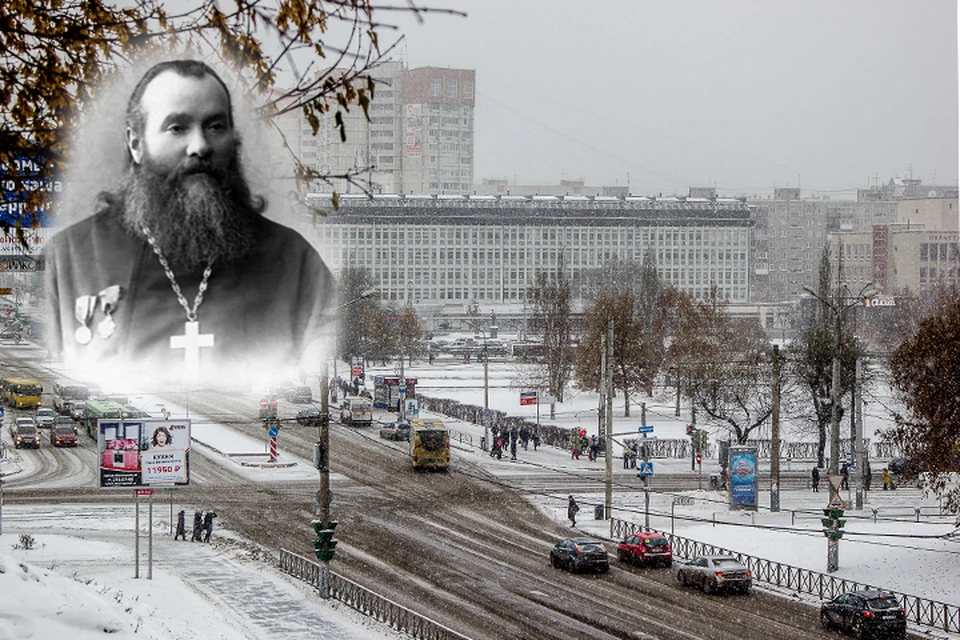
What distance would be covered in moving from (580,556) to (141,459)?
864 centimetres

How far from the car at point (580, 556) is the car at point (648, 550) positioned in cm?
94

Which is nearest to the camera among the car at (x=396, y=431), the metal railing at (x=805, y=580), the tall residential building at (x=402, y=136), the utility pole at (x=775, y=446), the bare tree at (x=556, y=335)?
the tall residential building at (x=402, y=136)

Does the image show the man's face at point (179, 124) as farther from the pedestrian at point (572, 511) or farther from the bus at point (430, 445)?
the bus at point (430, 445)

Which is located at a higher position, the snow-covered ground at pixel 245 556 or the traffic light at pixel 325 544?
the traffic light at pixel 325 544

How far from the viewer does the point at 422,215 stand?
64.9m

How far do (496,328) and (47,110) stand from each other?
91.4 m

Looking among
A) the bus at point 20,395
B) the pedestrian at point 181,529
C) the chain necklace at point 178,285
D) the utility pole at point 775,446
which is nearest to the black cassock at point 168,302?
the chain necklace at point 178,285

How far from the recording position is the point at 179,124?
3791mm

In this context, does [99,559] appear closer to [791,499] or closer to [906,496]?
[791,499]

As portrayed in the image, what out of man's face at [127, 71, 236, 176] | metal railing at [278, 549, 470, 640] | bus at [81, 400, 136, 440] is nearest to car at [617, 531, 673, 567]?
metal railing at [278, 549, 470, 640]

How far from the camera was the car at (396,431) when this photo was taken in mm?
42406

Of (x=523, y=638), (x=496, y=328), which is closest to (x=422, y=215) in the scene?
(x=496, y=328)

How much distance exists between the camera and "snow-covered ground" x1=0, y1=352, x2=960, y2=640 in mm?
9836

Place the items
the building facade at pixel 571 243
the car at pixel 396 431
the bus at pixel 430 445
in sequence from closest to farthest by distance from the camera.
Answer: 1. the bus at pixel 430 445
2. the car at pixel 396 431
3. the building facade at pixel 571 243
